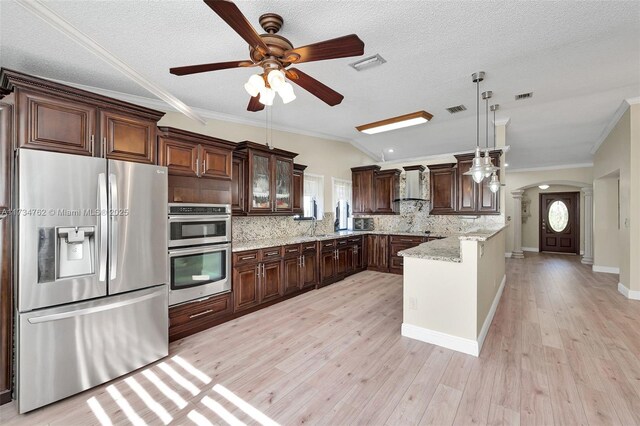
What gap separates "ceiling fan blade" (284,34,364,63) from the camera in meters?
1.63

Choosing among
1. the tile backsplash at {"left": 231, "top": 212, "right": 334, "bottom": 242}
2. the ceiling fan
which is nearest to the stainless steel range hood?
the tile backsplash at {"left": 231, "top": 212, "right": 334, "bottom": 242}

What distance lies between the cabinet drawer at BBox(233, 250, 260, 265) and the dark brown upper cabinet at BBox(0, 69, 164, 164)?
1448mm

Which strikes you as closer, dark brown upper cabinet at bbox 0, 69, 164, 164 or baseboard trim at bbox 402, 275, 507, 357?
dark brown upper cabinet at bbox 0, 69, 164, 164

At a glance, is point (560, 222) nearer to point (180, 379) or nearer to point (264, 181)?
point (264, 181)

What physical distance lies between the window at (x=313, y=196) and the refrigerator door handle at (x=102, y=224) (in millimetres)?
3645

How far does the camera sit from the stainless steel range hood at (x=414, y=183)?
19.5 feet

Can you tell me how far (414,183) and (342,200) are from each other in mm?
1626

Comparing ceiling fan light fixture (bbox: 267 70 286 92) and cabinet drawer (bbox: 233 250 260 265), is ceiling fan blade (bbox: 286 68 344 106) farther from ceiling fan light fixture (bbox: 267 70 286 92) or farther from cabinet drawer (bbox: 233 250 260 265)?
cabinet drawer (bbox: 233 250 260 265)

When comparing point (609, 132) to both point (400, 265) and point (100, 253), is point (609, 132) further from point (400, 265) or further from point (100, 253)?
point (100, 253)

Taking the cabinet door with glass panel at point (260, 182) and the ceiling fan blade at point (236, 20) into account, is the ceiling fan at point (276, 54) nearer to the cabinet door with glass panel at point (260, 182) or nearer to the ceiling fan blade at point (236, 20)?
the ceiling fan blade at point (236, 20)

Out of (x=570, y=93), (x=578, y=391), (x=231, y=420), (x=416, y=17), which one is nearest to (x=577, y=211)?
(x=570, y=93)

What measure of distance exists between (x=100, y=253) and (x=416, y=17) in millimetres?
3090

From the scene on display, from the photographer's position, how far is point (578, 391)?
6.89 feet

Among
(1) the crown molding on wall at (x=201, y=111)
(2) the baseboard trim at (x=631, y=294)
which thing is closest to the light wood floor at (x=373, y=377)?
(2) the baseboard trim at (x=631, y=294)
